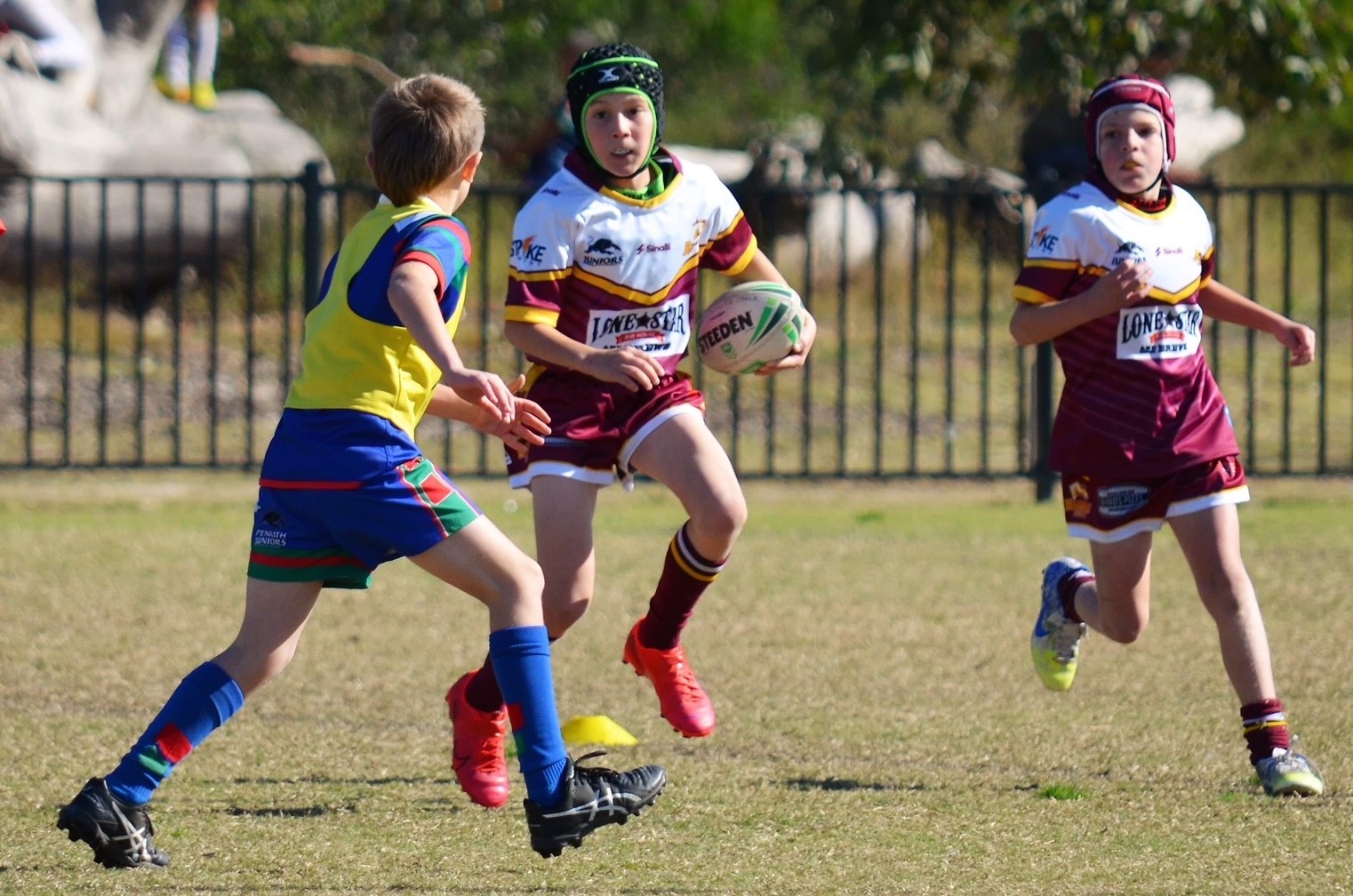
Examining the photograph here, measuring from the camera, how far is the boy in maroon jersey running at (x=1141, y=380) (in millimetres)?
4734

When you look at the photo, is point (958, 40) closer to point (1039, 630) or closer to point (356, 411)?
point (1039, 630)

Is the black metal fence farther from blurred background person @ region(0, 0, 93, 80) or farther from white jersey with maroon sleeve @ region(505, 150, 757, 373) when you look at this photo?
white jersey with maroon sleeve @ region(505, 150, 757, 373)

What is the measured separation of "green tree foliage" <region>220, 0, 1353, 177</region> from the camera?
11.5 metres


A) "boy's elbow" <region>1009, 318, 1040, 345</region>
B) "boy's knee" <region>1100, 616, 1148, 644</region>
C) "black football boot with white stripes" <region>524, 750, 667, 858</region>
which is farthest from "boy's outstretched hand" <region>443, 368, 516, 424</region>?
"boy's knee" <region>1100, 616, 1148, 644</region>

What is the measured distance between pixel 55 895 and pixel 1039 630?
282cm

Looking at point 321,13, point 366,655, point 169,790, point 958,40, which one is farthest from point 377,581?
point 321,13

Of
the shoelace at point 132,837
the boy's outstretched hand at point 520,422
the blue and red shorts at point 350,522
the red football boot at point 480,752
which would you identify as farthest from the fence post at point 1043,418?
the shoelace at point 132,837

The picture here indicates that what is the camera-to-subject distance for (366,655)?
21.2 feet

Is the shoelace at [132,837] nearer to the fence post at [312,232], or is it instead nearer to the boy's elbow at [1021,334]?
the boy's elbow at [1021,334]

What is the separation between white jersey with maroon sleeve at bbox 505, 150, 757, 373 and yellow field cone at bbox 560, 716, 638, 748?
1.02 metres

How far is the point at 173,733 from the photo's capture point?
3.92 metres

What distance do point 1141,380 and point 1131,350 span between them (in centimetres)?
8

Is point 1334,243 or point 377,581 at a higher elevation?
point 1334,243

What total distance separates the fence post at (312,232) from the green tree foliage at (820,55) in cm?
358
